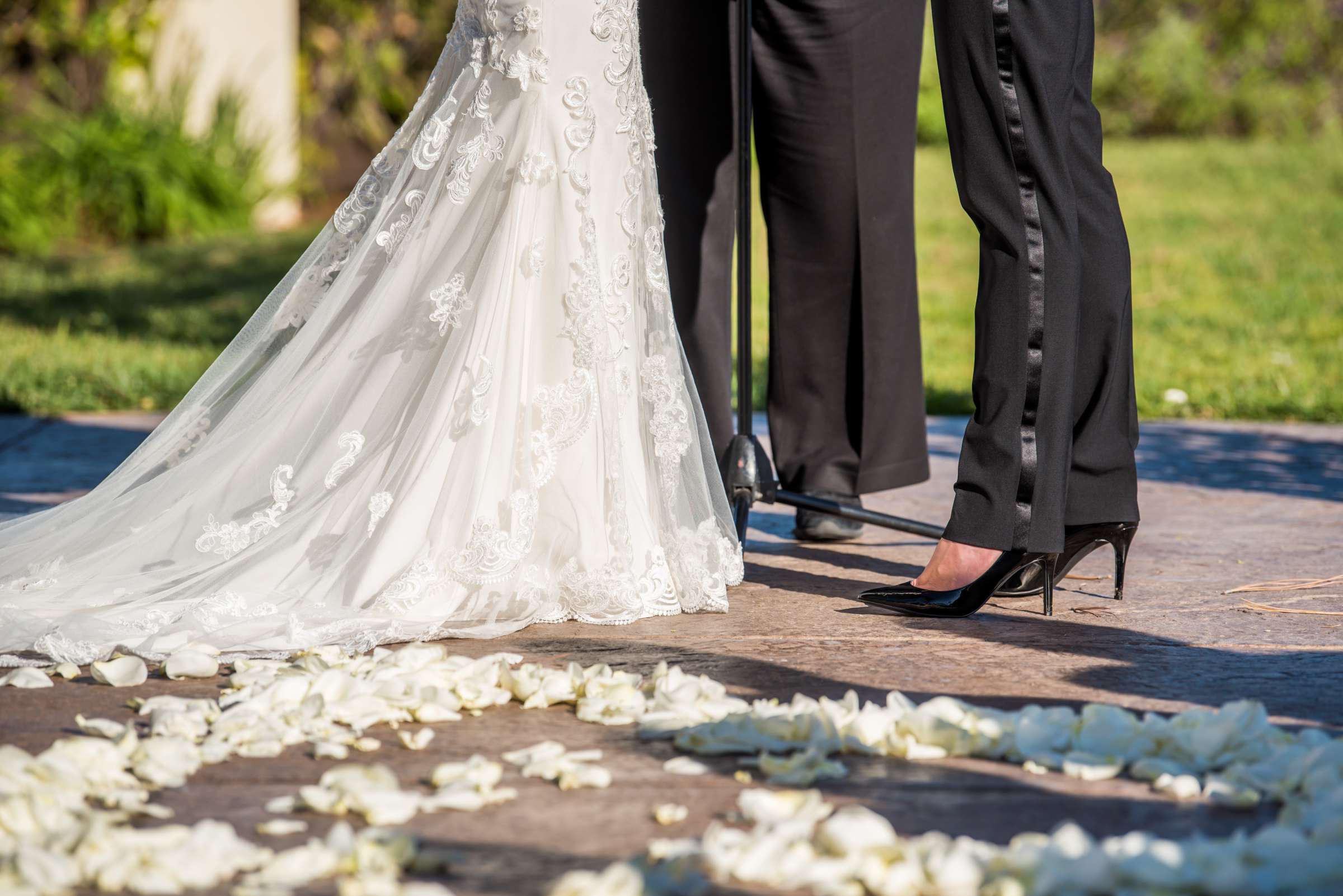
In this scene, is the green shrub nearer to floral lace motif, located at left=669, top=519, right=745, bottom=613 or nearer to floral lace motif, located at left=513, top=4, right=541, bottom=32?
floral lace motif, located at left=513, top=4, right=541, bottom=32

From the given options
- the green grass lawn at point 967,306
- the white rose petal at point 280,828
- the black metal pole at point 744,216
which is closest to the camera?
the white rose petal at point 280,828

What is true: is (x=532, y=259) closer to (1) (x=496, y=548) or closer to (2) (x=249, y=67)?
(1) (x=496, y=548)

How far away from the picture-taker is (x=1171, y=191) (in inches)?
429

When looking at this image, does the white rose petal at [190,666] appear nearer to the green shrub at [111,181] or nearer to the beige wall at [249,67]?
the green shrub at [111,181]

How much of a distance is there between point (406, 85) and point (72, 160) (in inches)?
145

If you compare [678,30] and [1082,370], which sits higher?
[678,30]

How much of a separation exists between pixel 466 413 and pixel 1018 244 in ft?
3.20

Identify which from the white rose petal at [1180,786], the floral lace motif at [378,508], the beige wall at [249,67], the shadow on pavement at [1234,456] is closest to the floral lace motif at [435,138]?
the floral lace motif at [378,508]

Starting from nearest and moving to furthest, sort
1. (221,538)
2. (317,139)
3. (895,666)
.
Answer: (895,666) < (221,538) < (317,139)

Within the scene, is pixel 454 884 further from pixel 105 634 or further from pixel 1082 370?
pixel 1082 370

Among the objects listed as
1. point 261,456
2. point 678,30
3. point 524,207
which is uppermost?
point 678,30

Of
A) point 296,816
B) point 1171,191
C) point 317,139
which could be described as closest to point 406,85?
point 317,139

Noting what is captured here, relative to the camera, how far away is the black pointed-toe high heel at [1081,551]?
8.74ft

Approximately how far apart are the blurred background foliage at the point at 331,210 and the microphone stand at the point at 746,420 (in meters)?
2.11
